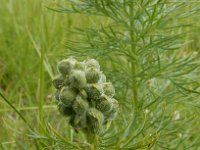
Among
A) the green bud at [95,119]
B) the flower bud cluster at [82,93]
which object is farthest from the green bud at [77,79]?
the green bud at [95,119]

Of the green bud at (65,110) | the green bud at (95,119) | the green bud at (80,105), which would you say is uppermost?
the green bud at (80,105)

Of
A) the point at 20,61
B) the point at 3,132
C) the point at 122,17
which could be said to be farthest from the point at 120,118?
the point at 20,61

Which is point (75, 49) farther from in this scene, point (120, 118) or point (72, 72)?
point (72, 72)

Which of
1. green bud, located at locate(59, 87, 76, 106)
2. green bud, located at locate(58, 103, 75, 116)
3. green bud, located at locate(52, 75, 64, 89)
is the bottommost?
green bud, located at locate(58, 103, 75, 116)

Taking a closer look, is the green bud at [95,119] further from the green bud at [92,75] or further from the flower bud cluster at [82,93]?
the green bud at [92,75]

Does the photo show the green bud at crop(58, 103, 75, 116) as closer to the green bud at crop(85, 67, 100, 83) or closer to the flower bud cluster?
the flower bud cluster

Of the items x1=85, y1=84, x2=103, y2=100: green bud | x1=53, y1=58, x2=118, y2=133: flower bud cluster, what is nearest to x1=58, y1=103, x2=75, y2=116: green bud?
x1=53, y1=58, x2=118, y2=133: flower bud cluster
